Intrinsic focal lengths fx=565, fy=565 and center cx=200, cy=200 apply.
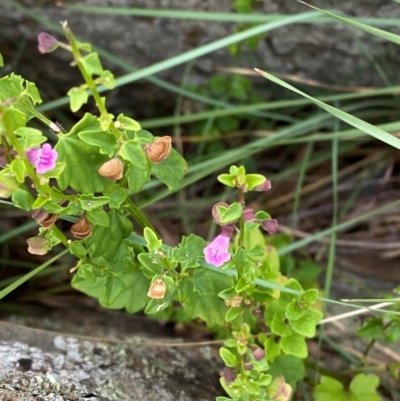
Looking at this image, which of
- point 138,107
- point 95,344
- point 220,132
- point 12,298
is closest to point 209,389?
point 95,344

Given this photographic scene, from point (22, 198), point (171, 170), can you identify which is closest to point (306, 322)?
point (171, 170)

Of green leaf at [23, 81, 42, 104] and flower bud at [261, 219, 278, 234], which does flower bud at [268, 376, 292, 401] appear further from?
green leaf at [23, 81, 42, 104]

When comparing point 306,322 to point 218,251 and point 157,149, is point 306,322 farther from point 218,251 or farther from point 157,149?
point 157,149

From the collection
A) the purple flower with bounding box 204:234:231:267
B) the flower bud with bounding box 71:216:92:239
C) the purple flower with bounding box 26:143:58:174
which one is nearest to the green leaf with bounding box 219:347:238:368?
the purple flower with bounding box 204:234:231:267

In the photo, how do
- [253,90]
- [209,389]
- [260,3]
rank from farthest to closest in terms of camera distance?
[253,90], [260,3], [209,389]

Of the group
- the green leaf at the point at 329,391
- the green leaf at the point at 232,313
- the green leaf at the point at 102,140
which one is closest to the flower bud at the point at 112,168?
the green leaf at the point at 102,140

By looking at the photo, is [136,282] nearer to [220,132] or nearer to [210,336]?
[210,336]

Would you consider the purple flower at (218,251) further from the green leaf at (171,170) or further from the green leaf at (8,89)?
the green leaf at (8,89)

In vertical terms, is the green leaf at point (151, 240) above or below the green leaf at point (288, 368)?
above
